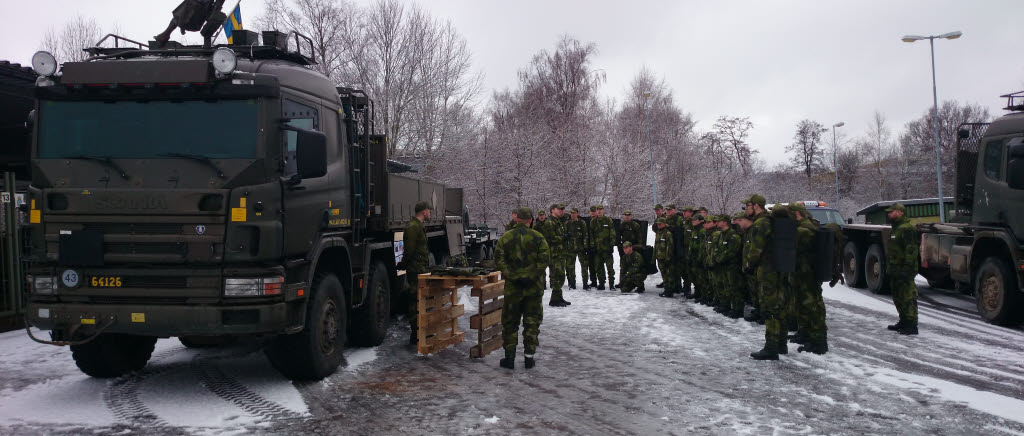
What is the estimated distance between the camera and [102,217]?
605 cm

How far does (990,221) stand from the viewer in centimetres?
1089

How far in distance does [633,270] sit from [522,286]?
25.9 ft

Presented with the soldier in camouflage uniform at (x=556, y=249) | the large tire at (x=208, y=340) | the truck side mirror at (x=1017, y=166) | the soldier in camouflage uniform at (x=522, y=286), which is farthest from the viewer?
the soldier in camouflage uniform at (x=556, y=249)

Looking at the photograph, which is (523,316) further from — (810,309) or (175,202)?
(175,202)

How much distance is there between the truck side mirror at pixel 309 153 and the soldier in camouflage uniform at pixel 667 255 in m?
9.31

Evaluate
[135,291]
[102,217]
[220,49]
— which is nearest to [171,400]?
[135,291]

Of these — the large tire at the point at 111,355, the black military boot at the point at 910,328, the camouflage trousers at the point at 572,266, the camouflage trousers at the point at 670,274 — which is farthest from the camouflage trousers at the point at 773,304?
the camouflage trousers at the point at 572,266

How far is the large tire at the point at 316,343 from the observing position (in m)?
6.82

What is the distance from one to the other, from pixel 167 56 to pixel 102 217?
Answer: 1735 mm

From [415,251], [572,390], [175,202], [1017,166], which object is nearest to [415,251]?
[415,251]

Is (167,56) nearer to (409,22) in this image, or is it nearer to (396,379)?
(396,379)

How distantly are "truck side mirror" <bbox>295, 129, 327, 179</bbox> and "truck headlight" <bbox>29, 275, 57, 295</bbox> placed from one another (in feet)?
7.43

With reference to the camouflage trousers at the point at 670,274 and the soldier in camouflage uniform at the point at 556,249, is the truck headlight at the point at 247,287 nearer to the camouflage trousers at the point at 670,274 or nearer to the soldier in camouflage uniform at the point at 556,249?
the soldier in camouflage uniform at the point at 556,249

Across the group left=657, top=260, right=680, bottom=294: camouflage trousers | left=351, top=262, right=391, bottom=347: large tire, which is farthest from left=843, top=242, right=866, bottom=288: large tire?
left=351, top=262, right=391, bottom=347: large tire
